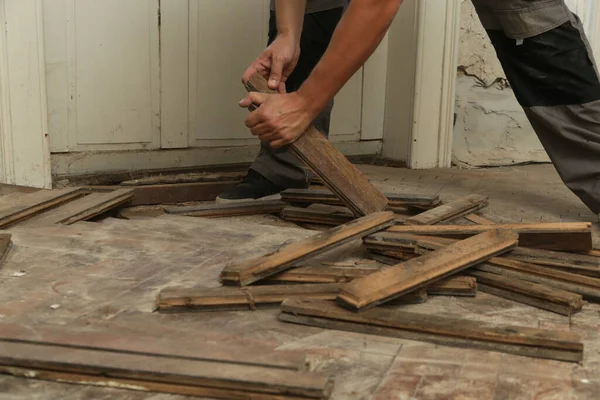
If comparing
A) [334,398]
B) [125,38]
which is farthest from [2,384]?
[125,38]

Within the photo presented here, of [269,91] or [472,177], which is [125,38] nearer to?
[269,91]

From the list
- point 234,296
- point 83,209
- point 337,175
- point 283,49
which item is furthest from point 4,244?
point 283,49

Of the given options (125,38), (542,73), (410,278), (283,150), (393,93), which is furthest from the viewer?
(393,93)

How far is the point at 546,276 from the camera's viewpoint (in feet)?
6.16

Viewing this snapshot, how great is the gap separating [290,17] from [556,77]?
3.32 ft

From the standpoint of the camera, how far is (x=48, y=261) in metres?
1.91

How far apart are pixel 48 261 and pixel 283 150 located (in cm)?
128

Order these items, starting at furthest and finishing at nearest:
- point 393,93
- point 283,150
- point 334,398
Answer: point 393,93, point 283,150, point 334,398

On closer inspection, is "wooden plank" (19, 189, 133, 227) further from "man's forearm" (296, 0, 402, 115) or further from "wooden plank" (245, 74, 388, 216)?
"man's forearm" (296, 0, 402, 115)

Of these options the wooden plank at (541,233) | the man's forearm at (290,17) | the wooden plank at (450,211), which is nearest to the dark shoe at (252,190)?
the man's forearm at (290,17)

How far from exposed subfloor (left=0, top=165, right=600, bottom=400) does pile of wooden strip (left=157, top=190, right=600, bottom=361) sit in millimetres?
33

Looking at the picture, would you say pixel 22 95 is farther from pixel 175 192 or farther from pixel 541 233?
pixel 541 233

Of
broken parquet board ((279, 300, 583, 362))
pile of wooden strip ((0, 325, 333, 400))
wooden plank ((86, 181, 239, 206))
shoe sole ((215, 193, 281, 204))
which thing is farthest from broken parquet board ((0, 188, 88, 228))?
broken parquet board ((279, 300, 583, 362))

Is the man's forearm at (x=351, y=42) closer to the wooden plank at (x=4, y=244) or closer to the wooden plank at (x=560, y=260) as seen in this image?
the wooden plank at (x=560, y=260)
